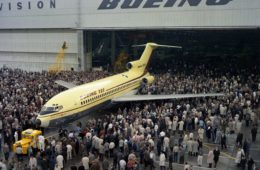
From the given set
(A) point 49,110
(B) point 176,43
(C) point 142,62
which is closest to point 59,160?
(A) point 49,110

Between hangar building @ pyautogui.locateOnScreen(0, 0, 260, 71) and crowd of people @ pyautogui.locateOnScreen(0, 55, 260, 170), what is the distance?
318 inches

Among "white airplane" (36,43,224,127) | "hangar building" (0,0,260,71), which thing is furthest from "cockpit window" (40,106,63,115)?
"hangar building" (0,0,260,71)

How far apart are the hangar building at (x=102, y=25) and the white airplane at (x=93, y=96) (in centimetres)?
689

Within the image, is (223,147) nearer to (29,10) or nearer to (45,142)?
(45,142)

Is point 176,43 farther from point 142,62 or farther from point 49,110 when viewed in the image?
point 49,110

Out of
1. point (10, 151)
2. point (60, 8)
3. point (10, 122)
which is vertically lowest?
point (10, 151)

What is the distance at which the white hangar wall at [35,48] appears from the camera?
47.9 m

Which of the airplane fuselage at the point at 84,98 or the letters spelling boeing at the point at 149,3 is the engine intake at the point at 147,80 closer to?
the airplane fuselage at the point at 84,98

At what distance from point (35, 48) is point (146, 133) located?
34.9 m

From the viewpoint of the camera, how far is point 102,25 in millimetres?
43125

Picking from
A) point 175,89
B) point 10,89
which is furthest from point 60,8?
point 175,89

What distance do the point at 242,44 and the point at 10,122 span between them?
119ft

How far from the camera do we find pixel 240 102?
24859 mm

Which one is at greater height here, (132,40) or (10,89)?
(132,40)
